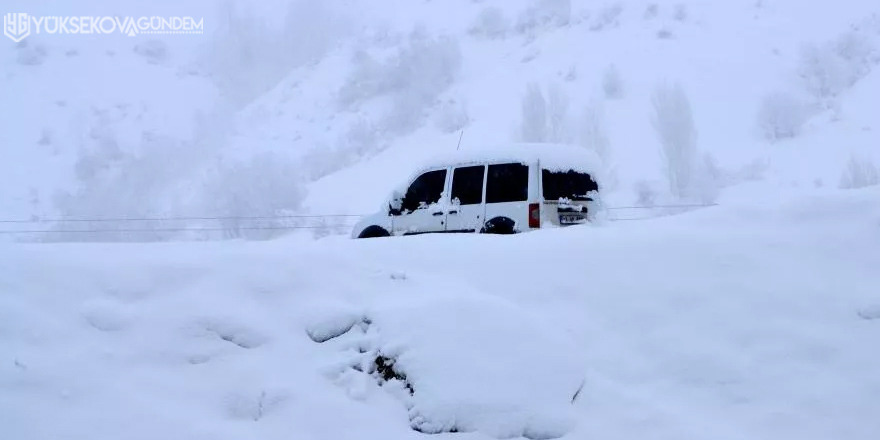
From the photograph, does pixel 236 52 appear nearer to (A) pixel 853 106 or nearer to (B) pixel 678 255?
(A) pixel 853 106

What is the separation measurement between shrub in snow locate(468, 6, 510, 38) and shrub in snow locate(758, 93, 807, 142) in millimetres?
16259

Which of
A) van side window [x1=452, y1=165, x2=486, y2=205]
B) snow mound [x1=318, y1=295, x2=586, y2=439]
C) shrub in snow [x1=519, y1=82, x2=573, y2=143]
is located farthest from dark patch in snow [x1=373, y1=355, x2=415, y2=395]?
shrub in snow [x1=519, y1=82, x2=573, y2=143]

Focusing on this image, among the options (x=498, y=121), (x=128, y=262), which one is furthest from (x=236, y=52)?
(x=128, y=262)

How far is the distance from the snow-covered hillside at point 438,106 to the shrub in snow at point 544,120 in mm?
81

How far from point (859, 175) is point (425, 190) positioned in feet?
42.2

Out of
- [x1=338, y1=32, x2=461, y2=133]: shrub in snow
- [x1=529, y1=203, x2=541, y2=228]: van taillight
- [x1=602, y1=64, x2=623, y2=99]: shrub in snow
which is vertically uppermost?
[x1=338, y1=32, x2=461, y2=133]: shrub in snow

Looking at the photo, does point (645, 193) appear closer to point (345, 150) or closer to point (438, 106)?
point (438, 106)

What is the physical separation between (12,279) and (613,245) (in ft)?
15.9

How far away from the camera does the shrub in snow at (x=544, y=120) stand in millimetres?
24125

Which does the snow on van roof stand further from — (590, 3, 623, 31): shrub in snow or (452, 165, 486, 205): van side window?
(590, 3, 623, 31): shrub in snow

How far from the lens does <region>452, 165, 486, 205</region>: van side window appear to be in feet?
31.8

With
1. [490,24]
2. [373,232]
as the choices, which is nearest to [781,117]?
[373,232]

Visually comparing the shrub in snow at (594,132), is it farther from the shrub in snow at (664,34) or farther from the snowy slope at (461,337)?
the snowy slope at (461,337)

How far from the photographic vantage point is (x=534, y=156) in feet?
31.0
